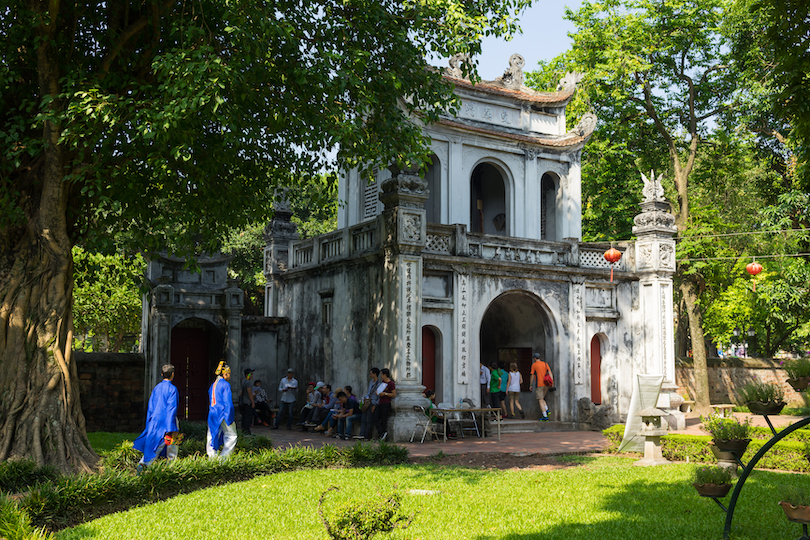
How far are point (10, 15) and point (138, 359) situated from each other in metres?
9.10

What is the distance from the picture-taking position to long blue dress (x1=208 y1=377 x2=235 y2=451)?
10.7 meters

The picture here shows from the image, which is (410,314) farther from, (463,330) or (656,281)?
(656,281)

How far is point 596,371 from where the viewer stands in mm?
20281

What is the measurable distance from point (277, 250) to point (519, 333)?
771cm

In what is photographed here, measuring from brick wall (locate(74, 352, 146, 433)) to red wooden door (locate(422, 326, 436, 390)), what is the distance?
6.80 metres

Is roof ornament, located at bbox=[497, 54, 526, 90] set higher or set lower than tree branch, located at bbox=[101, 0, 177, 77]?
higher

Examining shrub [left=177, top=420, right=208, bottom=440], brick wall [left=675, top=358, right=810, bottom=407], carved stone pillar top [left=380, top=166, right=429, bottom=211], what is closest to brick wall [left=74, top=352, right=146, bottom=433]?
shrub [left=177, top=420, right=208, bottom=440]

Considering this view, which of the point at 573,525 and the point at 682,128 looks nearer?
the point at 573,525

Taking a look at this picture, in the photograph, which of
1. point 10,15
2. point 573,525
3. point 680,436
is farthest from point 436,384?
point 10,15

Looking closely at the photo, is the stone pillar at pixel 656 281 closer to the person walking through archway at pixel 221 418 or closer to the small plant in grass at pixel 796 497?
the person walking through archway at pixel 221 418

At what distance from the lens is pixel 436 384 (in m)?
17.5

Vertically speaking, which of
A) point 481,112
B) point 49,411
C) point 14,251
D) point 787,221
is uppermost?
point 481,112

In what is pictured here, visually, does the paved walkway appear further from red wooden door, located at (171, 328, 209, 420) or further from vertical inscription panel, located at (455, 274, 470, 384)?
red wooden door, located at (171, 328, 209, 420)

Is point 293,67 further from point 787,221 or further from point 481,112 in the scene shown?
point 787,221
